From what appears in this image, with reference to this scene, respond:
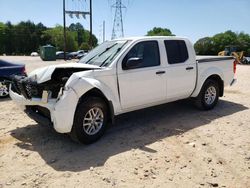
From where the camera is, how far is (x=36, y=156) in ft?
16.3

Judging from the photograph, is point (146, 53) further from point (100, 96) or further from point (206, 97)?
point (206, 97)

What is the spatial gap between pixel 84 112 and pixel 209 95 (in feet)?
12.8

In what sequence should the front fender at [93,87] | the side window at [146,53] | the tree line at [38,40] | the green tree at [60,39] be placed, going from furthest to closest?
the tree line at [38,40]
the green tree at [60,39]
the side window at [146,53]
the front fender at [93,87]

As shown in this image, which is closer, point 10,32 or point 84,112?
point 84,112

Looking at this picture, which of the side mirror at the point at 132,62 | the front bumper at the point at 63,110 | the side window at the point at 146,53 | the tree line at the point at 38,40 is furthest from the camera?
the tree line at the point at 38,40

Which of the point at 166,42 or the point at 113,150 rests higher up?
the point at 166,42

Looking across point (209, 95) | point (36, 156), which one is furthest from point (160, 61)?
point (36, 156)

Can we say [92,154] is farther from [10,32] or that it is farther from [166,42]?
[10,32]

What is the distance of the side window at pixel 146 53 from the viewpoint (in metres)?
6.03

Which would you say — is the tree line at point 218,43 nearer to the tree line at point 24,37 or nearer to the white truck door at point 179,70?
the tree line at point 24,37

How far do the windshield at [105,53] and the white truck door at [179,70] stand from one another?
1145 mm

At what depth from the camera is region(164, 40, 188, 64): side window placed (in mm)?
6695

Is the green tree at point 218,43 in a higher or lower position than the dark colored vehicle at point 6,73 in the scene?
higher

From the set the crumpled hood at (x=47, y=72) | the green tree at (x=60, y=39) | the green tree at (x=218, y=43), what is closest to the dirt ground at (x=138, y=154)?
the crumpled hood at (x=47, y=72)
